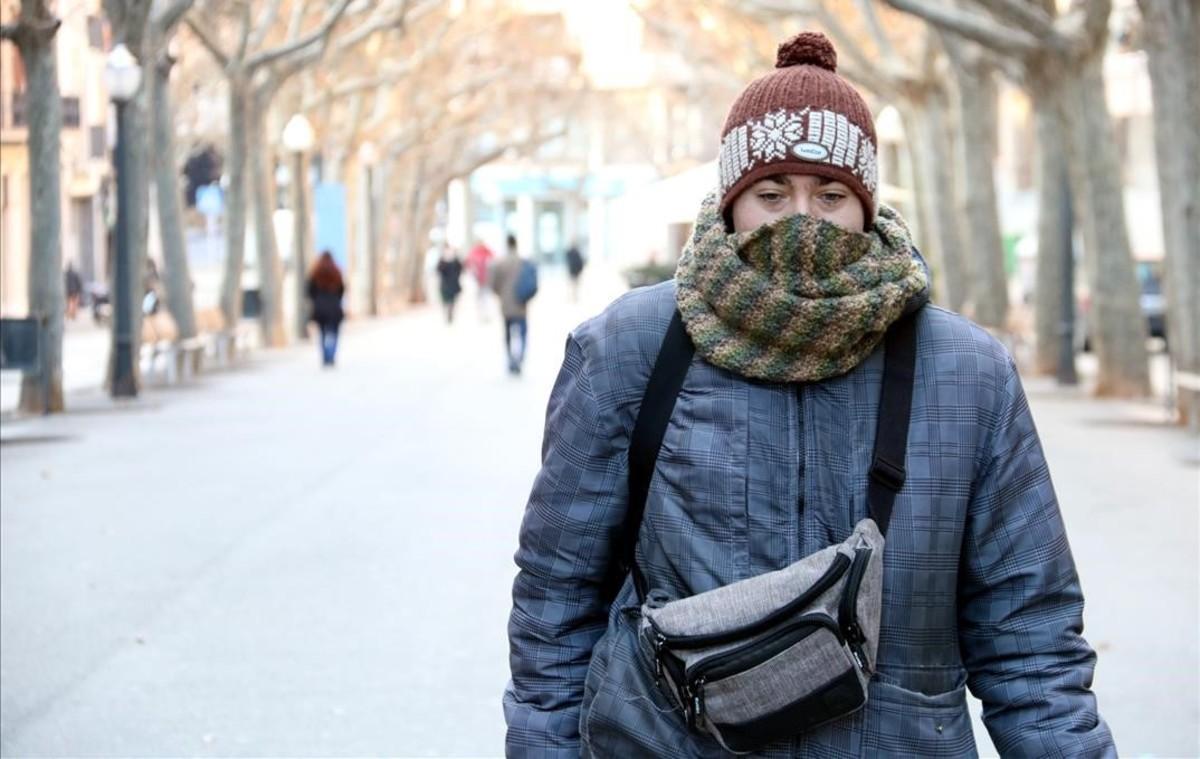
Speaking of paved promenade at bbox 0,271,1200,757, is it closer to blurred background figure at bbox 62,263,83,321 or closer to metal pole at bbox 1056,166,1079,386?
metal pole at bbox 1056,166,1079,386

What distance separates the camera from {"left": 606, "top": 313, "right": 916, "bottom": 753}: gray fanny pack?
2.69 meters

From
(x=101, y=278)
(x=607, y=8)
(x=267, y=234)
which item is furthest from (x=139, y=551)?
(x=607, y=8)

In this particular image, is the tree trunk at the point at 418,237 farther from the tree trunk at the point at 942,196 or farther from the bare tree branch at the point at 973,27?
the bare tree branch at the point at 973,27

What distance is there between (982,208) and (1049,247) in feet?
11.8

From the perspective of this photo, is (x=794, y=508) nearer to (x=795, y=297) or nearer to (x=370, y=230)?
(x=795, y=297)

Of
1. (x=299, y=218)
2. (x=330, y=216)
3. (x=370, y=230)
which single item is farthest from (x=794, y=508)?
(x=370, y=230)

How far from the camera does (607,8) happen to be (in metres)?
92.6

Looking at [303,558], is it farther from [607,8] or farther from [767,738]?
[607,8]

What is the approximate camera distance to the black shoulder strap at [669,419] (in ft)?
9.34

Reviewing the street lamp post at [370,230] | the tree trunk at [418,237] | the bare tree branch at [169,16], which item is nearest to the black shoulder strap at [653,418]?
the bare tree branch at [169,16]

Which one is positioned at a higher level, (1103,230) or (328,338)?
(1103,230)

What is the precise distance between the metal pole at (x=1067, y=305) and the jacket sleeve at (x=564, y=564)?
2229 cm

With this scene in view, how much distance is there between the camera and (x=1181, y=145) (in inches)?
742

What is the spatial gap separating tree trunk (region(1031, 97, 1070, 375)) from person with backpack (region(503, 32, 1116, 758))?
2234 centimetres
